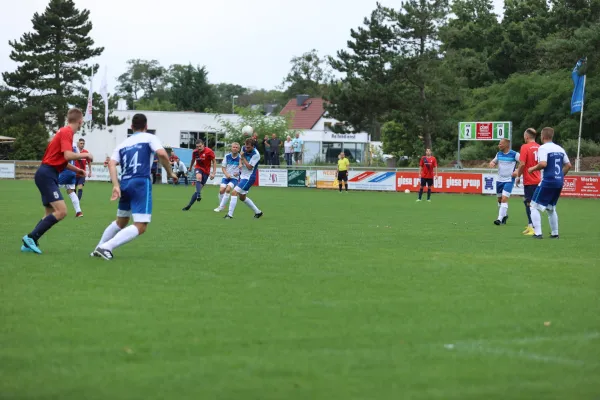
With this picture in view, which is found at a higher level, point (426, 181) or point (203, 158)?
point (203, 158)

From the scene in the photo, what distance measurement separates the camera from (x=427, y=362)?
5242 millimetres

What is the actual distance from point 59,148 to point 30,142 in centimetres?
5760

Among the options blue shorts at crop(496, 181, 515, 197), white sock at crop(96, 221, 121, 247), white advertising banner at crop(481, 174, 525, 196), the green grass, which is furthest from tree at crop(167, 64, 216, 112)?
white sock at crop(96, 221, 121, 247)

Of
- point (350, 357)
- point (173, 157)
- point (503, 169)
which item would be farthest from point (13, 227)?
point (173, 157)

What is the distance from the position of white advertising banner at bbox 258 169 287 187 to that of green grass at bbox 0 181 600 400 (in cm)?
3165

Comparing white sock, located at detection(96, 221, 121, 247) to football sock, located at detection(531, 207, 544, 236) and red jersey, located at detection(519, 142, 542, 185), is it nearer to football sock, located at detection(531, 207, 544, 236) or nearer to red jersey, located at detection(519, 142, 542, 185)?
football sock, located at detection(531, 207, 544, 236)

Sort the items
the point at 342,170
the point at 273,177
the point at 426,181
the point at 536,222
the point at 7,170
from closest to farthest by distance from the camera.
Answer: the point at 536,222 < the point at 426,181 < the point at 342,170 < the point at 273,177 < the point at 7,170

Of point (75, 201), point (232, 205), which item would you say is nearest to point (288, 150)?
point (232, 205)

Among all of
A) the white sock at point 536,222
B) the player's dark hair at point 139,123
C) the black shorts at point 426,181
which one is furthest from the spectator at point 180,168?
the player's dark hair at point 139,123

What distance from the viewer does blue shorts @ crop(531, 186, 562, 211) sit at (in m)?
14.8

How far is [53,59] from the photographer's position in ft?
212

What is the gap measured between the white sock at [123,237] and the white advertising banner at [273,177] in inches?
1354

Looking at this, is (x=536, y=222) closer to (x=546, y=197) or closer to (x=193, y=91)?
(x=546, y=197)

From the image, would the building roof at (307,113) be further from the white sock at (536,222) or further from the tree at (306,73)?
the white sock at (536,222)
